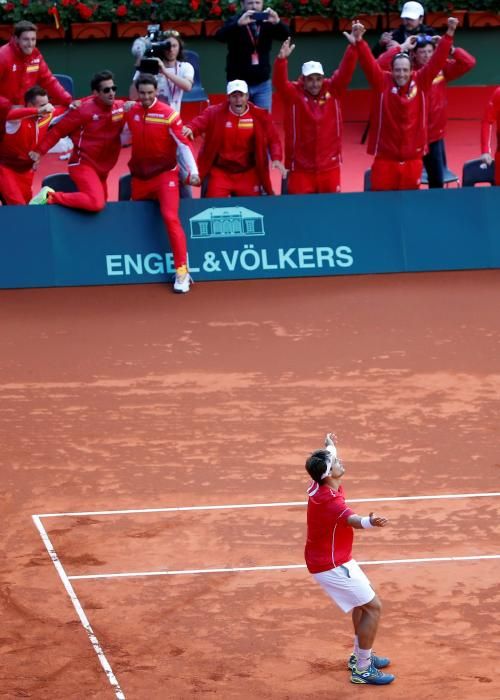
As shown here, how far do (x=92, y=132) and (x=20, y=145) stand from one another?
996 millimetres

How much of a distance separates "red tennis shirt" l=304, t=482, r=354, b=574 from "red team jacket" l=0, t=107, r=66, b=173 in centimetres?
1013

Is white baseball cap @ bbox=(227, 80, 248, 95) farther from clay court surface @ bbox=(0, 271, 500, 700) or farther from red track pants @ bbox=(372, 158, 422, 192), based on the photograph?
clay court surface @ bbox=(0, 271, 500, 700)

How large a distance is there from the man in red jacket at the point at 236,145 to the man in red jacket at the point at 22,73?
1998 millimetres

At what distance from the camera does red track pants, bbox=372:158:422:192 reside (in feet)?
61.2

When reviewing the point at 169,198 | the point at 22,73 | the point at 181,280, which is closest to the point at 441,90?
the point at 169,198

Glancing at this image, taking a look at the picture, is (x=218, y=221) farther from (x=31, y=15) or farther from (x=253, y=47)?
(x=31, y=15)

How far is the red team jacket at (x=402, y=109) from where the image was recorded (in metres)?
18.3

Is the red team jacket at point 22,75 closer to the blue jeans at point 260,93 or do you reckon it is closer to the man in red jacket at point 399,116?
the blue jeans at point 260,93

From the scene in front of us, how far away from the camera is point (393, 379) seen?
50.2ft

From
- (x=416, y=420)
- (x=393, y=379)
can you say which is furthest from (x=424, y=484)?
(x=393, y=379)

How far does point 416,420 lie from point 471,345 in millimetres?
2395

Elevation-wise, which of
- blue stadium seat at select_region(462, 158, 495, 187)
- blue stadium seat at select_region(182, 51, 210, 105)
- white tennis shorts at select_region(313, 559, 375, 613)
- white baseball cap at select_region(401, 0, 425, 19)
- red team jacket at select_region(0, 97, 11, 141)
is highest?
white baseball cap at select_region(401, 0, 425, 19)

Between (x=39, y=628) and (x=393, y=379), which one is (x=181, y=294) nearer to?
(x=393, y=379)

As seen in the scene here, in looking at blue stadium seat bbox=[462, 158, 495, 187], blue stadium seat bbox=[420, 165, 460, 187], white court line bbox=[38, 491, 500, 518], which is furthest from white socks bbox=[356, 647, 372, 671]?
blue stadium seat bbox=[420, 165, 460, 187]
